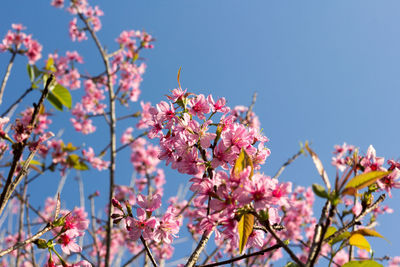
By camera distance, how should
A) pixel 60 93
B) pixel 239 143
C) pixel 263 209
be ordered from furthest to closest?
pixel 60 93 → pixel 239 143 → pixel 263 209

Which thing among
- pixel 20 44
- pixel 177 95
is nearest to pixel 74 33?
pixel 20 44

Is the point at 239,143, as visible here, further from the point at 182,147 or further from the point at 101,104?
the point at 101,104

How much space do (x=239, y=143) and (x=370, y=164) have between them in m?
0.51

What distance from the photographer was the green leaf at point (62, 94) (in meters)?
2.55

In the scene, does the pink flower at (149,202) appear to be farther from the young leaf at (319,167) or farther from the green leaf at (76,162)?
the green leaf at (76,162)

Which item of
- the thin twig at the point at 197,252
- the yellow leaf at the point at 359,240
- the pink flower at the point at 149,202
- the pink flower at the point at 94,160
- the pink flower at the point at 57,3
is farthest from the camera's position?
the pink flower at the point at 57,3

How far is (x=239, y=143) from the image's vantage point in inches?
41.9

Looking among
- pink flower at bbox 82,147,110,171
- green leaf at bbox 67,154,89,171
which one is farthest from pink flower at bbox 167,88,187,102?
pink flower at bbox 82,147,110,171

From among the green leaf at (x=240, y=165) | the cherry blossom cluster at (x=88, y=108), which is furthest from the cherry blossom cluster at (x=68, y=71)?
the green leaf at (x=240, y=165)

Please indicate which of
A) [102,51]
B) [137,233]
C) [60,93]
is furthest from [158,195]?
[102,51]

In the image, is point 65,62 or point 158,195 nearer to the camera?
point 158,195

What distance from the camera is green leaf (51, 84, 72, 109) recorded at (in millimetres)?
2551

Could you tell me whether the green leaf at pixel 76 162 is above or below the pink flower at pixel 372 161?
above

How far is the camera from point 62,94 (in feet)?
8.48
